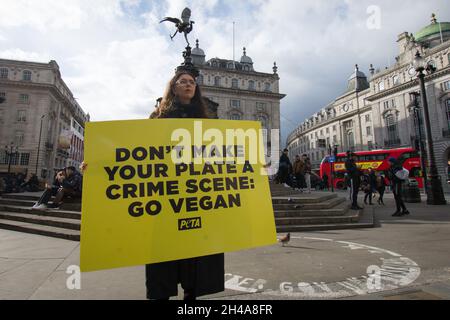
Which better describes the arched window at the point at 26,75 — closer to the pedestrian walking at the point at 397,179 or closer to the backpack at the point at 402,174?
the pedestrian walking at the point at 397,179

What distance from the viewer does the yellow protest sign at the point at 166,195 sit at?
6.21ft

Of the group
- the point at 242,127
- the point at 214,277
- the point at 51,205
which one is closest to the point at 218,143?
the point at 242,127

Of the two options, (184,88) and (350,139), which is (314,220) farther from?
(350,139)

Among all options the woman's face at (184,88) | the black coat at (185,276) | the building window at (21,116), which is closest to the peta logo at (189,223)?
the black coat at (185,276)

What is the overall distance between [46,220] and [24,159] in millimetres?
45556

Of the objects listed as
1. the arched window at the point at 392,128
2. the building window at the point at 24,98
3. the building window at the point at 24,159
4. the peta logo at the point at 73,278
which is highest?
the building window at the point at 24,98

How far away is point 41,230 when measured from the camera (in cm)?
626

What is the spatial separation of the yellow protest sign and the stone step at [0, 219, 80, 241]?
451 centimetres

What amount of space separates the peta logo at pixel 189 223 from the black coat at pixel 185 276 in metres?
0.27

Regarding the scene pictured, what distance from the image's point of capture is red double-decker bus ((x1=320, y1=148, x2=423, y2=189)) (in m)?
25.5

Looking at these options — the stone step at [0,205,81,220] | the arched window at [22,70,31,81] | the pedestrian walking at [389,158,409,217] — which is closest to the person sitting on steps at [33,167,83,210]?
the stone step at [0,205,81,220]

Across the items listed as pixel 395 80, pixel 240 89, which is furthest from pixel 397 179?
pixel 395 80

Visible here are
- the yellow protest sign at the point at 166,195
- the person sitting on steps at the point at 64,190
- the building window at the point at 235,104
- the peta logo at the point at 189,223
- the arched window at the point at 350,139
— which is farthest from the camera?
the arched window at the point at 350,139

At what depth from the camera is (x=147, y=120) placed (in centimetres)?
208
